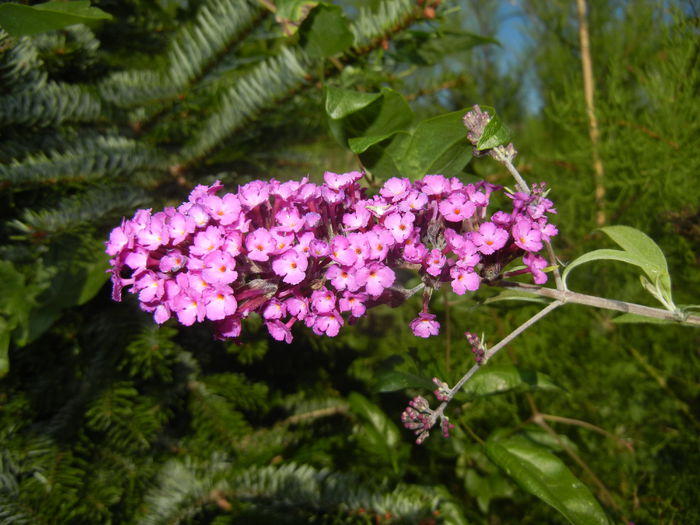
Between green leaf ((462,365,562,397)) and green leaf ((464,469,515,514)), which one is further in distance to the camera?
green leaf ((464,469,515,514))

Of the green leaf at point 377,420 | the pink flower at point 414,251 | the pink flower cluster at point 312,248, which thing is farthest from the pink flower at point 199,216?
the green leaf at point 377,420

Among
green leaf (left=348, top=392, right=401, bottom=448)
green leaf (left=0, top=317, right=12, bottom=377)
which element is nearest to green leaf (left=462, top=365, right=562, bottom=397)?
green leaf (left=348, top=392, right=401, bottom=448)

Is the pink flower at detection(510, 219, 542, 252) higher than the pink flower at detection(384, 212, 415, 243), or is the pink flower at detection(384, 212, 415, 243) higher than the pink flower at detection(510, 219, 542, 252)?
the pink flower at detection(384, 212, 415, 243)

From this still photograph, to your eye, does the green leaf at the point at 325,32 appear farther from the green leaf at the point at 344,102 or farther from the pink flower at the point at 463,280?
the pink flower at the point at 463,280

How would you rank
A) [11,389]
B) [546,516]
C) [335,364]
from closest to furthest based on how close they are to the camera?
[11,389] < [546,516] < [335,364]

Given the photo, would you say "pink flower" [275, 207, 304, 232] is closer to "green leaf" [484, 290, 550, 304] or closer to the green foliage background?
the green foliage background

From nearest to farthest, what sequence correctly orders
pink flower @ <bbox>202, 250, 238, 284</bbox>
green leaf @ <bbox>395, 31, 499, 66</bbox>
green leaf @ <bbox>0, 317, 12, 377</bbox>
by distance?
pink flower @ <bbox>202, 250, 238, 284</bbox>, green leaf @ <bbox>0, 317, 12, 377</bbox>, green leaf @ <bbox>395, 31, 499, 66</bbox>

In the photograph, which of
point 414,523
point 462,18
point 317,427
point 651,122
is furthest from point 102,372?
point 462,18

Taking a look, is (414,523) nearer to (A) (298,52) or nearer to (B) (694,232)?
(B) (694,232)
